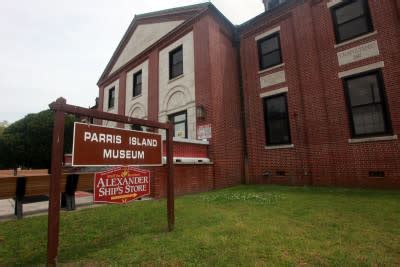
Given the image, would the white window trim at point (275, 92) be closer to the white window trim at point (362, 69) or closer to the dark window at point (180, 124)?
the white window trim at point (362, 69)

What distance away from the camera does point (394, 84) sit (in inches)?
342

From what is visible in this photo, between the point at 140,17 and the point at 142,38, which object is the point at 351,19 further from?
the point at 140,17

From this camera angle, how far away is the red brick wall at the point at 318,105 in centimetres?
877

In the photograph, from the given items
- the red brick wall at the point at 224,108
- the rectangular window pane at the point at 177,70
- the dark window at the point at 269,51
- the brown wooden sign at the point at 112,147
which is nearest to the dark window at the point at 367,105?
the dark window at the point at 269,51

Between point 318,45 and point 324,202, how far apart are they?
7.49 m

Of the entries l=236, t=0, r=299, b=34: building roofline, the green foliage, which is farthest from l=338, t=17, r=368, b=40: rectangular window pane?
the green foliage

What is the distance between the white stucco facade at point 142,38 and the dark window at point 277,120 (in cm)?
703

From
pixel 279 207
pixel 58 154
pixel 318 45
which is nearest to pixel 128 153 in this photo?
pixel 58 154

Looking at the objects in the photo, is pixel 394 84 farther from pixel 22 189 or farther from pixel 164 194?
pixel 22 189

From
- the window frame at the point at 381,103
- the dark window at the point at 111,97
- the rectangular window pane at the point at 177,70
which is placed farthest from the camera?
the dark window at the point at 111,97

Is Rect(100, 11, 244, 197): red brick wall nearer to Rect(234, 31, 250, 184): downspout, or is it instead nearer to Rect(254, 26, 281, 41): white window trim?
Rect(234, 31, 250, 184): downspout

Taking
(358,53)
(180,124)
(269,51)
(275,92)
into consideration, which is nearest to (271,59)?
(269,51)

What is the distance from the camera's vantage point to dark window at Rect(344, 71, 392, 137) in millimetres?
8898

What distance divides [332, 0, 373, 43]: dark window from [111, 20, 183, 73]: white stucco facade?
26.1 feet
